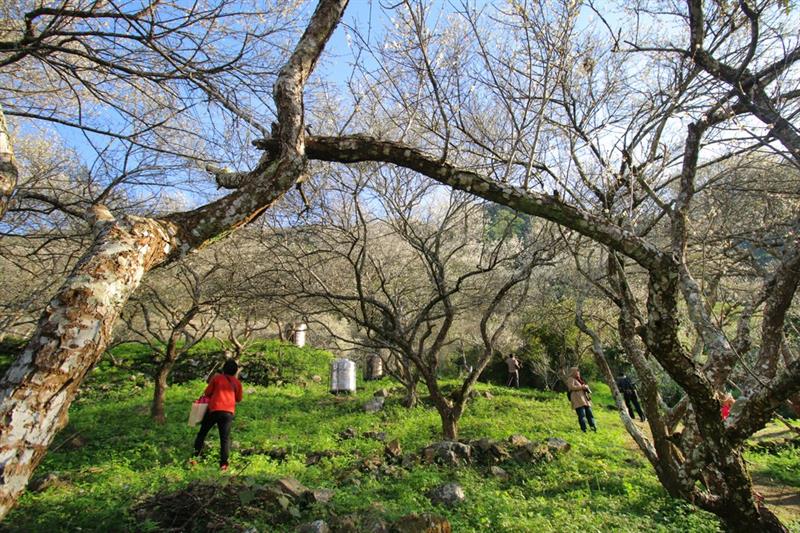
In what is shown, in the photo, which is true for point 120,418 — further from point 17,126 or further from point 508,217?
point 508,217

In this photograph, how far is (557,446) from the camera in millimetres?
6852

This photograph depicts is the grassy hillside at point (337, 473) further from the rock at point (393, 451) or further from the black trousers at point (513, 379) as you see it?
the black trousers at point (513, 379)

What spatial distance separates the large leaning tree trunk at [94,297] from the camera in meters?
1.47

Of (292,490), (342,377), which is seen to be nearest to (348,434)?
(292,490)

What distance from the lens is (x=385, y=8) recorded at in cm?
334

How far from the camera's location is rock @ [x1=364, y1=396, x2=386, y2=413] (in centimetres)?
1052

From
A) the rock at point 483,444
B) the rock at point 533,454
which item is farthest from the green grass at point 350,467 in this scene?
the rock at point 483,444

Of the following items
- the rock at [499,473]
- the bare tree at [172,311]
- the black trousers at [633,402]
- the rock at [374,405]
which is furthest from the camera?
the black trousers at [633,402]

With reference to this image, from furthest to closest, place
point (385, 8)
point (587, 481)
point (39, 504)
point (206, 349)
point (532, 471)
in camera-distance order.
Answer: point (206, 349)
point (532, 471)
point (587, 481)
point (39, 504)
point (385, 8)

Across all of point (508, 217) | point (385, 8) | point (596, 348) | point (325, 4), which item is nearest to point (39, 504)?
point (325, 4)

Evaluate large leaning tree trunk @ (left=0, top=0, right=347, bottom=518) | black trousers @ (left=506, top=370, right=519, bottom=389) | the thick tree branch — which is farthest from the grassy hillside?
black trousers @ (left=506, top=370, right=519, bottom=389)

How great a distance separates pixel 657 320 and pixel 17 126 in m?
8.11

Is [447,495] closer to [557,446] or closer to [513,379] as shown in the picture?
[557,446]

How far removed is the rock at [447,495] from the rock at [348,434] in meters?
3.78
